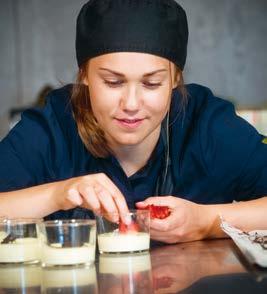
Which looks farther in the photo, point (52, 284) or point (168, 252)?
point (168, 252)

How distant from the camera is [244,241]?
68.2 inches

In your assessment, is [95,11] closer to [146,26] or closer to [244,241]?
[146,26]

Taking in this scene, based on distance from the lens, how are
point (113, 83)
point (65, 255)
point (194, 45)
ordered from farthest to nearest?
point (194, 45) → point (113, 83) → point (65, 255)

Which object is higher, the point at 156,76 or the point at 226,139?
the point at 156,76

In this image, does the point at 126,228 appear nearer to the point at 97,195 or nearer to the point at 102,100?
the point at 97,195

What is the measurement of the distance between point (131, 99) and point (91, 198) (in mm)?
306

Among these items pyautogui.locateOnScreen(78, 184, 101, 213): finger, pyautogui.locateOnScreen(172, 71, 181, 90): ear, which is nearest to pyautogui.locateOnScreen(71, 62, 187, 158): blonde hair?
pyautogui.locateOnScreen(172, 71, 181, 90): ear

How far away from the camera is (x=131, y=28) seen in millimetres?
2033

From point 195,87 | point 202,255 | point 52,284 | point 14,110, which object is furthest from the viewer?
point 14,110

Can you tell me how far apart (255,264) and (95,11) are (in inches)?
32.1

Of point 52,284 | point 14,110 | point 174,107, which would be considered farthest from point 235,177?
point 14,110

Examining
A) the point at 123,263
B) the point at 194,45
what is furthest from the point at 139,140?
the point at 194,45

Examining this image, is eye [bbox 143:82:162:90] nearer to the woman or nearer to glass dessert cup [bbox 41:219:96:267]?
the woman

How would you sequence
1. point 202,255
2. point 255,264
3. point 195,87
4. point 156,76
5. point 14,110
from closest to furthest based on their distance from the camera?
1. point 255,264
2. point 202,255
3. point 156,76
4. point 195,87
5. point 14,110
